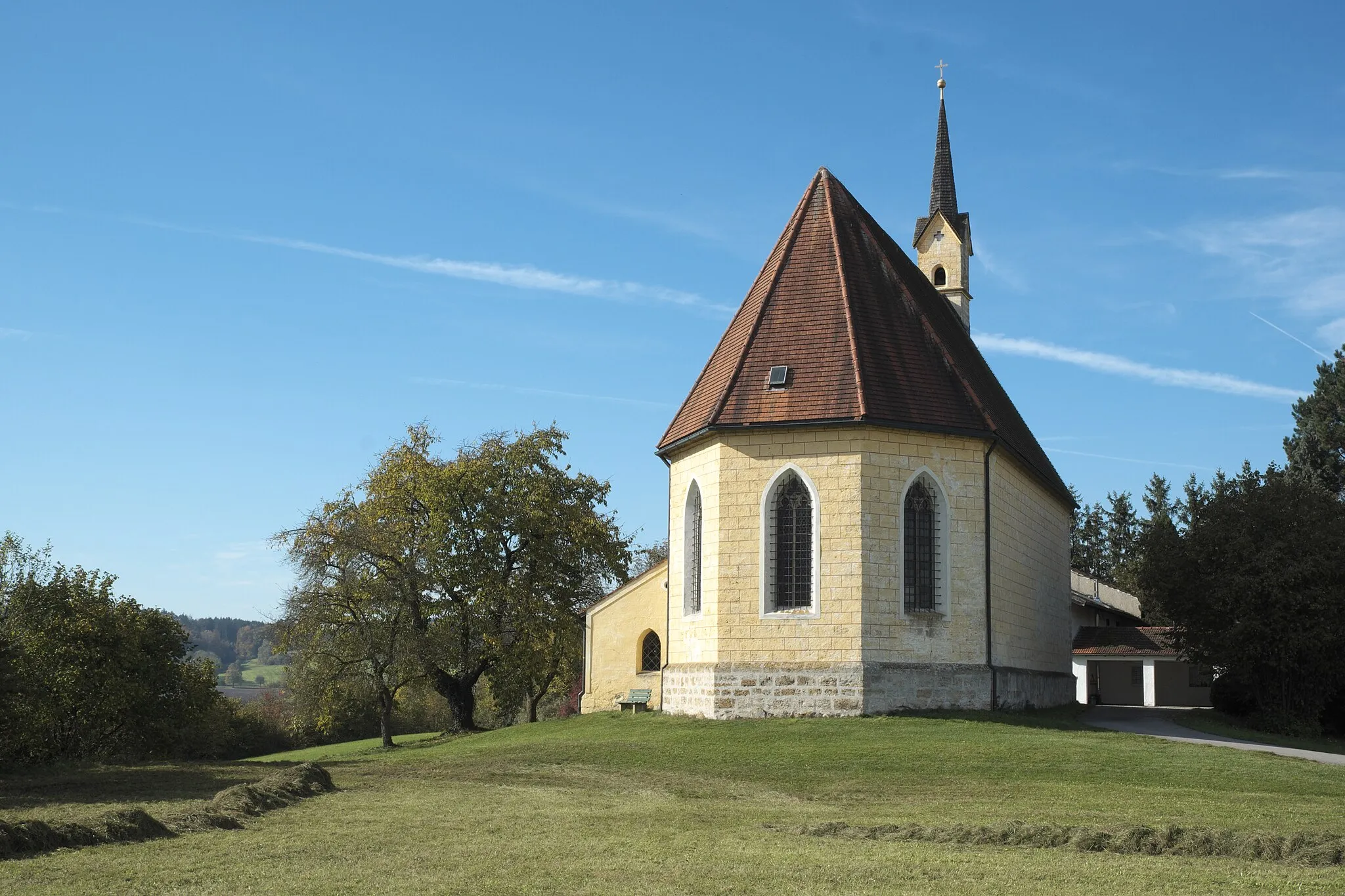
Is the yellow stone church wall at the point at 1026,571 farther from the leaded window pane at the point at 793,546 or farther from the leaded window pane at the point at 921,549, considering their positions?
the leaded window pane at the point at 793,546

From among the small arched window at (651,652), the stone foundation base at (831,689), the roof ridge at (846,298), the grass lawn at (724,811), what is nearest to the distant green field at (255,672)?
the small arched window at (651,652)

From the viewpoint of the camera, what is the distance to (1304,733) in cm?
2889

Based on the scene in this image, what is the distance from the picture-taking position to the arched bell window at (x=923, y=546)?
24391 millimetres

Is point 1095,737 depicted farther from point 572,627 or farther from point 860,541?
point 572,627

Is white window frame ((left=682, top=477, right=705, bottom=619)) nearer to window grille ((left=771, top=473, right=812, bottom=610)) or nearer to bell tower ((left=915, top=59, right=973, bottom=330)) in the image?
window grille ((left=771, top=473, right=812, bottom=610))

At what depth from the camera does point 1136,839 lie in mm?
11656

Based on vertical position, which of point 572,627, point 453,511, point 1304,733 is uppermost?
point 453,511

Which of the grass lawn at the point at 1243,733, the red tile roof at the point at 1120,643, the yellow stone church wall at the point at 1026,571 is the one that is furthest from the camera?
the red tile roof at the point at 1120,643

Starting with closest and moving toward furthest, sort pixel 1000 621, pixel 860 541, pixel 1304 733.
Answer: pixel 860 541 < pixel 1000 621 < pixel 1304 733

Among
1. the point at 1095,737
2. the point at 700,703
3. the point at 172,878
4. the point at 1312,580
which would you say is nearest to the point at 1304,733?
the point at 1312,580

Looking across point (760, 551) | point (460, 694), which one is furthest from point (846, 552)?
point (460, 694)

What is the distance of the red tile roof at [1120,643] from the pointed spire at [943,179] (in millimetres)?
16205

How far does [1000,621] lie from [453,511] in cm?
1651

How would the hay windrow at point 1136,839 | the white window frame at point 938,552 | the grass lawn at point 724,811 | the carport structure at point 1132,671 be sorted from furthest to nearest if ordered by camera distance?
1. the carport structure at point 1132,671
2. the white window frame at point 938,552
3. the hay windrow at point 1136,839
4. the grass lawn at point 724,811
